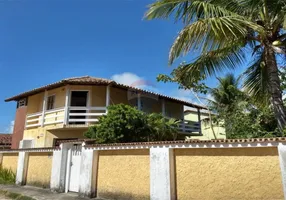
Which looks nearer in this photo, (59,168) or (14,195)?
(14,195)

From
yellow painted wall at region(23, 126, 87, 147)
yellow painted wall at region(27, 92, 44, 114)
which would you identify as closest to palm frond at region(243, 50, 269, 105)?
yellow painted wall at region(23, 126, 87, 147)

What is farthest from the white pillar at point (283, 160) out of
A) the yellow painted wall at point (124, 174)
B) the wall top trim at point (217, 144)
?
the yellow painted wall at point (124, 174)

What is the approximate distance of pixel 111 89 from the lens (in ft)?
54.3

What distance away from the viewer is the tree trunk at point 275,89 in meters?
6.88

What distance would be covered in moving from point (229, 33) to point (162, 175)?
4148 millimetres

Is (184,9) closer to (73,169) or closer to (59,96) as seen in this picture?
(73,169)

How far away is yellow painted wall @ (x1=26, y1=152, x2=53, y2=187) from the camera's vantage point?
35.0 ft

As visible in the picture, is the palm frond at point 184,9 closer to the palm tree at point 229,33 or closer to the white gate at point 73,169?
the palm tree at point 229,33

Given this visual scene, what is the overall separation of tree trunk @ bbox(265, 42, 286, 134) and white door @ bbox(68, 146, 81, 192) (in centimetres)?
681

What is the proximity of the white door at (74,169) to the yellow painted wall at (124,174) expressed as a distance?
4.69 ft

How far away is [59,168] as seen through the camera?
9.88 metres

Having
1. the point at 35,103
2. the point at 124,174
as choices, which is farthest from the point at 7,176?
the point at 124,174

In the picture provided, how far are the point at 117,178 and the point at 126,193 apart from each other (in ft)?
1.87

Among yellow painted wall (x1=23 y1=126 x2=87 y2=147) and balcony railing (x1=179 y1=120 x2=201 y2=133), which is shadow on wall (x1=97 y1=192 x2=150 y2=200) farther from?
balcony railing (x1=179 y1=120 x2=201 y2=133)
